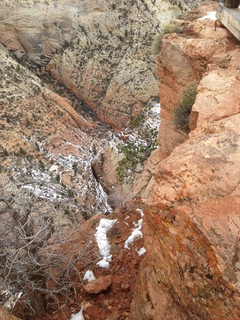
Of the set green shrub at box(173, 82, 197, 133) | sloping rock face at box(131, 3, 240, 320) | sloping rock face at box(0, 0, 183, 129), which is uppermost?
sloping rock face at box(131, 3, 240, 320)

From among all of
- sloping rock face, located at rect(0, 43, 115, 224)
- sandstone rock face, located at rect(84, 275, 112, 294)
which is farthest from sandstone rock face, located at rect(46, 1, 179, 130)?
sandstone rock face, located at rect(84, 275, 112, 294)

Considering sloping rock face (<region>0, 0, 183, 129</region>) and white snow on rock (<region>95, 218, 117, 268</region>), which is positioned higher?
white snow on rock (<region>95, 218, 117, 268</region>)

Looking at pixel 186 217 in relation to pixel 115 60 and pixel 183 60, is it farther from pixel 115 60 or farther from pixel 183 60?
pixel 115 60

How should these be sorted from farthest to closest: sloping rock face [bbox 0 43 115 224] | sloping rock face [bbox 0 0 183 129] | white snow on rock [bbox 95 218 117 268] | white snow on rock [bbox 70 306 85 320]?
sloping rock face [bbox 0 0 183 129]
sloping rock face [bbox 0 43 115 224]
white snow on rock [bbox 95 218 117 268]
white snow on rock [bbox 70 306 85 320]

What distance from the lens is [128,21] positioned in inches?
1262

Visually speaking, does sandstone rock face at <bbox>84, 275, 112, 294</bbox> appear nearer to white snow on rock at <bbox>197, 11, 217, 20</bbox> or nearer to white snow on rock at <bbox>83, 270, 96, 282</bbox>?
white snow on rock at <bbox>83, 270, 96, 282</bbox>

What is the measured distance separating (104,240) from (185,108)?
3846 mm

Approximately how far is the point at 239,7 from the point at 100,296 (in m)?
7.08

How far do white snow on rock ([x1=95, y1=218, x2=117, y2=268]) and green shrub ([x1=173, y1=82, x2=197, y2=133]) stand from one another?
3.19 meters

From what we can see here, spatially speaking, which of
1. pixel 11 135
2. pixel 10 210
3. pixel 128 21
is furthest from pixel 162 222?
pixel 128 21

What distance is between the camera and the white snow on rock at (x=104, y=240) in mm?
6660

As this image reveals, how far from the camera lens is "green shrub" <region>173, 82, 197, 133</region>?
23.3ft

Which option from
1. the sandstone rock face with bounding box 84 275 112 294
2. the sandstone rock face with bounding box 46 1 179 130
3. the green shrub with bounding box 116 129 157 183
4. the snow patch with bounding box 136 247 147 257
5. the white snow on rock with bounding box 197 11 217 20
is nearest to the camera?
the sandstone rock face with bounding box 84 275 112 294

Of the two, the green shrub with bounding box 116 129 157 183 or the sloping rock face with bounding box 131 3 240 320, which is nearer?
Result: the sloping rock face with bounding box 131 3 240 320
